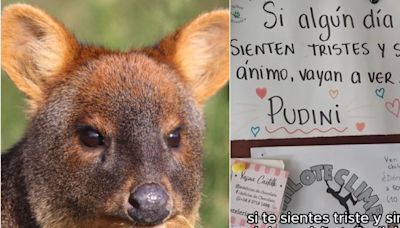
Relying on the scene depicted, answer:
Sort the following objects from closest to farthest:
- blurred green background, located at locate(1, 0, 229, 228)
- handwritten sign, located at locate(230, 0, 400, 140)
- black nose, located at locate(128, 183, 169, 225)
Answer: black nose, located at locate(128, 183, 169, 225), blurred green background, located at locate(1, 0, 229, 228), handwritten sign, located at locate(230, 0, 400, 140)

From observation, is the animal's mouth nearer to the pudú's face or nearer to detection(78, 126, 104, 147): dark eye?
the pudú's face

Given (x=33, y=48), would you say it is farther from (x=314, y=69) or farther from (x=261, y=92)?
(x=314, y=69)

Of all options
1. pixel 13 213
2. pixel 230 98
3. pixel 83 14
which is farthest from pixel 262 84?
pixel 13 213

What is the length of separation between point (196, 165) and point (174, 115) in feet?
0.79

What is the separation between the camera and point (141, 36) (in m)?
3.25

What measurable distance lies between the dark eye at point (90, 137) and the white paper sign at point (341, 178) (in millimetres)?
698

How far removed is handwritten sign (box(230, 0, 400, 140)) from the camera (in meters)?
3.37

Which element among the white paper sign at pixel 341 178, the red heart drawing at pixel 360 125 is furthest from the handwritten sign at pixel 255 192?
the red heart drawing at pixel 360 125

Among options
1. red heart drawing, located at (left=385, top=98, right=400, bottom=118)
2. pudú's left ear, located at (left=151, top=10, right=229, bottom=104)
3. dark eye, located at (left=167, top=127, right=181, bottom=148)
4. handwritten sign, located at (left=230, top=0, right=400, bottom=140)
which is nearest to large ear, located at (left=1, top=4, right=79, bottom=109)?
pudú's left ear, located at (left=151, top=10, right=229, bottom=104)

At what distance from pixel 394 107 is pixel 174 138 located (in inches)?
39.2

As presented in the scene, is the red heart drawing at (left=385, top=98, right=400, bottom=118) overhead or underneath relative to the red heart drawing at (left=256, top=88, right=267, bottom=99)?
underneath

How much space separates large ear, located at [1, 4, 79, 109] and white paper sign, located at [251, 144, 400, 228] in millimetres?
921

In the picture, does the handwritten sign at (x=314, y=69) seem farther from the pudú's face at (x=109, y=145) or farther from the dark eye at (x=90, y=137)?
the dark eye at (x=90, y=137)

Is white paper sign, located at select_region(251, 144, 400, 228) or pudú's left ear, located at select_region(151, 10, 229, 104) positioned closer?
pudú's left ear, located at select_region(151, 10, 229, 104)
